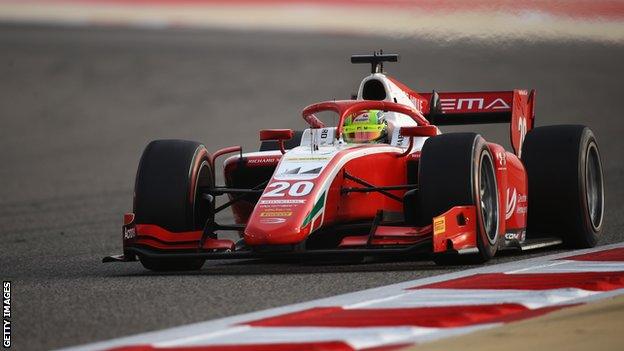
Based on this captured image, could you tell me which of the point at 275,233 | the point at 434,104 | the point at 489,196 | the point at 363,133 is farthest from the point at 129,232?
the point at 434,104

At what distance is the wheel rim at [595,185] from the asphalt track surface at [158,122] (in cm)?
36

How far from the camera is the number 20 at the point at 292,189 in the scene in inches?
417

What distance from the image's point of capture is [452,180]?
10.8 meters

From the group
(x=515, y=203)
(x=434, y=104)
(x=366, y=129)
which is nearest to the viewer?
(x=515, y=203)

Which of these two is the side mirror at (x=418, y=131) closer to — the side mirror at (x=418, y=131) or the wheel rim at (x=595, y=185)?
the side mirror at (x=418, y=131)

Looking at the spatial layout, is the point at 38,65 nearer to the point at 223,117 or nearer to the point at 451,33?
the point at 223,117

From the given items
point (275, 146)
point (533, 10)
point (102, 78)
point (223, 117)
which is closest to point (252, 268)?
point (275, 146)

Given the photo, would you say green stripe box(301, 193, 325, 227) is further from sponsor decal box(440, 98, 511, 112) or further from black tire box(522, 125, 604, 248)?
sponsor decal box(440, 98, 511, 112)

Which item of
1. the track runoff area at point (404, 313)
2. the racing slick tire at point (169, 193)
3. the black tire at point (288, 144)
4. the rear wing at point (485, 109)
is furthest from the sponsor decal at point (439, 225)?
the black tire at point (288, 144)

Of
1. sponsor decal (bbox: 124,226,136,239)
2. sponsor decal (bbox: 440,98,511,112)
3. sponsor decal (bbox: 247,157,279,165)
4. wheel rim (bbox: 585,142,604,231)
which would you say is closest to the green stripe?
sponsor decal (bbox: 247,157,279,165)

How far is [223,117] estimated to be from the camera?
3309 centimetres

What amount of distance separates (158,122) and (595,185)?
20.0 meters

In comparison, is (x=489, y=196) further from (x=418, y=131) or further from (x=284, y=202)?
(x=284, y=202)

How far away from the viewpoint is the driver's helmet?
12156mm
